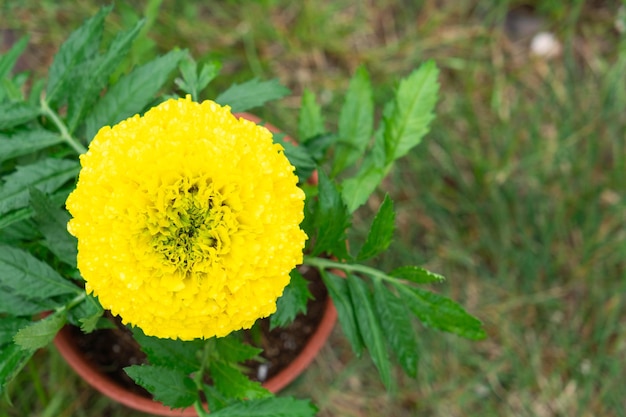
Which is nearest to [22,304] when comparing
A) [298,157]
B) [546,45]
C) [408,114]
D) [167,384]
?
[167,384]

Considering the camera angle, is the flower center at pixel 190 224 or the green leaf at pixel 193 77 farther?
the green leaf at pixel 193 77

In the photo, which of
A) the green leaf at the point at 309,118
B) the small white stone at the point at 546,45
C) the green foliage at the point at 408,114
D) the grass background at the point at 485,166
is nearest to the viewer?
the green foliage at the point at 408,114

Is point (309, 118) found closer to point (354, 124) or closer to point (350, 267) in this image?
point (354, 124)

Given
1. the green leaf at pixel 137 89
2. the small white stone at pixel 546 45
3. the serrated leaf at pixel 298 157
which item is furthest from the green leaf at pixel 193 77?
the small white stone at pixel 546 45

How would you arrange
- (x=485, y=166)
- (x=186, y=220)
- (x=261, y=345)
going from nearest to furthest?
(x=186, y=220) → (x=261, y=345) → (x=485, y=166)

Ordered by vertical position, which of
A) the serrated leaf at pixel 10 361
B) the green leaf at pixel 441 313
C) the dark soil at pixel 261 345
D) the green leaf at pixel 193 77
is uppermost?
the green leaf at pixel 193 77

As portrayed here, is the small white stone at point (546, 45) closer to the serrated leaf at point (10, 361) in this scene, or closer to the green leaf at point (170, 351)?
the green leaf at point (170, 351)

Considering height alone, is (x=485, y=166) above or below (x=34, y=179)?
below
